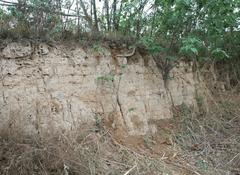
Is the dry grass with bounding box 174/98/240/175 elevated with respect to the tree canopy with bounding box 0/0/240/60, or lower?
lower

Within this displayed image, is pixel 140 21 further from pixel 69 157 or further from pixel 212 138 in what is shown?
pixel 69 157

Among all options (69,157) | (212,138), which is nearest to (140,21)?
(212,138)

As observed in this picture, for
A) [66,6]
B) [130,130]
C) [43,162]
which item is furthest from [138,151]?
[66,6]

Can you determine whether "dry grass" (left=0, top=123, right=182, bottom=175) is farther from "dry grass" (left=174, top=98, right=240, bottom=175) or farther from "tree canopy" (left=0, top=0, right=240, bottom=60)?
"tree canopy" (left=0, top=0, right=240, bottom=60)

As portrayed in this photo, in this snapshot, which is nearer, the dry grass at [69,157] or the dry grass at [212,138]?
the dry grass at [69,157]

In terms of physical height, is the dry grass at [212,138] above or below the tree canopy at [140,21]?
below

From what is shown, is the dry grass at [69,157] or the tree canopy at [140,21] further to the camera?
the tree canopy at [140,21]

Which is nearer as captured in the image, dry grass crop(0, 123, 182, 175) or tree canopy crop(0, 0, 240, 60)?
dry grass crop(0, 123, 182, 175)

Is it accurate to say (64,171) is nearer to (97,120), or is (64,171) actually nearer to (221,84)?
(97,120)

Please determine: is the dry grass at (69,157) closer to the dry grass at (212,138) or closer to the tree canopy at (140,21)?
the dry grass at (212,138)

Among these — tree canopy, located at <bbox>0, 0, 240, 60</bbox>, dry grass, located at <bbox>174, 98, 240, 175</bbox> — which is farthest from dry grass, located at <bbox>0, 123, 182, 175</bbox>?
tree canopy, located at <bbox>0, 0, 240, 60</bbox>

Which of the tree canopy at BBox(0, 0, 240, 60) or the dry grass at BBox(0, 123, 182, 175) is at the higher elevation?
the tree canopy at BBox(0, 0, 240, 60)

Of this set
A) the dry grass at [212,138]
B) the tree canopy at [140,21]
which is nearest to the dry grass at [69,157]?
the dry grass at [212,138]

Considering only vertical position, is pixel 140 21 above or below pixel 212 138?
above
